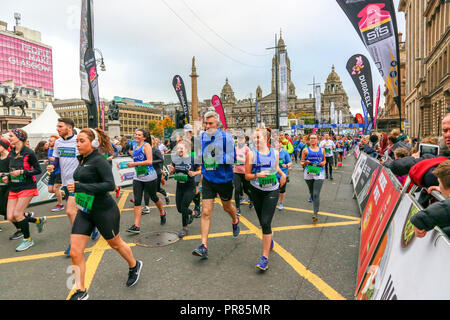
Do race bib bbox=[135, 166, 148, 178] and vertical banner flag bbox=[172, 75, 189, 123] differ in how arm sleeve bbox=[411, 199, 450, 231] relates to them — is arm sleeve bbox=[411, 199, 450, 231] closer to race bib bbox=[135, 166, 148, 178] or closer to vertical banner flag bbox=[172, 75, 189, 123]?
race bib bbox=[135, 166, 148, 178]

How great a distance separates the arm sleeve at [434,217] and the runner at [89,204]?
9.37ft

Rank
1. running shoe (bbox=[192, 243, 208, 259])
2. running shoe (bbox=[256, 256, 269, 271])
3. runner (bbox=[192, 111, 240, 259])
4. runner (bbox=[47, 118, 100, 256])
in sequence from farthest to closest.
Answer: runner (bbox=[47, 118, 100, 256]) → runner (bbox=[192, 111, 240, 259]) → running shoe (bbox=[192, 243, 208, 259]) → running shoe (bbox=[256, 256, 269, 271])

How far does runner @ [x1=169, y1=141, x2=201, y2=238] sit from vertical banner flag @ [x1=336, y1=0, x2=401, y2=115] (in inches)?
215

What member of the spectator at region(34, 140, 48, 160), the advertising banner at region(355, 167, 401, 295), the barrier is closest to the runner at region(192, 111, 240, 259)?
the advertising banner at region(355, 167, 401, 295)

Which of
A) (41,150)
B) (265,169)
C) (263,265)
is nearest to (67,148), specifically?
(265,169)

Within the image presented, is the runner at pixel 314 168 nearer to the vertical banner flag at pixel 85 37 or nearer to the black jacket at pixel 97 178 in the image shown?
the black jacket at pixel 97 178

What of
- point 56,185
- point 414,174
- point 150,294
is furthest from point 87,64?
point 414,174

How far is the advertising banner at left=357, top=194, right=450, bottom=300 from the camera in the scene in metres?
1.58

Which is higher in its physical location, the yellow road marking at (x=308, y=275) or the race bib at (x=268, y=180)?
the race bib at (x=268, y=180)

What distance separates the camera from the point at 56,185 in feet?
21.7

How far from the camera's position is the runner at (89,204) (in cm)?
Result: 303

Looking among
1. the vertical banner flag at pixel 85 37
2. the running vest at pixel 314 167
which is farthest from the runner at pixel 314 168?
the vertical banner flag at pixel 85 37

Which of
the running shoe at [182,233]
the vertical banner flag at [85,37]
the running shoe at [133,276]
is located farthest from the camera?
the vertical banner flag at [85,37]

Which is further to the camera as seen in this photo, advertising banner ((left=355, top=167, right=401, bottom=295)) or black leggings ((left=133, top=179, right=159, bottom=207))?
black leggings ((left=133, top=179, right=159, bottom=207))
